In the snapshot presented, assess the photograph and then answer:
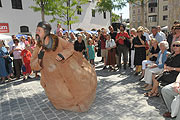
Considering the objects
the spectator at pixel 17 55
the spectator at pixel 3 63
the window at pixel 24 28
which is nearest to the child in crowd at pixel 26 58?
the spectator at pixel 17 55

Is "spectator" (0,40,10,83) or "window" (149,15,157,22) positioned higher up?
"window" (149,15,157,22)

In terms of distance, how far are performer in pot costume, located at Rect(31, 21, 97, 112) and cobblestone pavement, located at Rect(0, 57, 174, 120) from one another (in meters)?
0.38

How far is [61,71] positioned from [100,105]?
57.8 inches

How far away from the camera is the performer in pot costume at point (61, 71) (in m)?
2.99

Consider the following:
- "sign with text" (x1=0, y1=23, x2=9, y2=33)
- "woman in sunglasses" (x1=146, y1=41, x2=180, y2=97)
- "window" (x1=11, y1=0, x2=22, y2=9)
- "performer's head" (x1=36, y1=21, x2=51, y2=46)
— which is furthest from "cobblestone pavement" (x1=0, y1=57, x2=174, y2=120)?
"window" (x1=11, y1=0, x2=22, y2=9)

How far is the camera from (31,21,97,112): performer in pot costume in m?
2.99

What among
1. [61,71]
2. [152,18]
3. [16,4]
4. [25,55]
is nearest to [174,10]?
[25,55]

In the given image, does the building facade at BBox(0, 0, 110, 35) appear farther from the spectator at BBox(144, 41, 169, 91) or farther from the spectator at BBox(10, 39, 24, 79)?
the spectator at BBox(144, 41, 169, 91)

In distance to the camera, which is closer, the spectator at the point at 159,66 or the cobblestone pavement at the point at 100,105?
the cobblestone pavement at the point at 100,105

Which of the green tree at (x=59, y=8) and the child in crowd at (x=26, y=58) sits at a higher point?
the green tree at (x=59, y=8)

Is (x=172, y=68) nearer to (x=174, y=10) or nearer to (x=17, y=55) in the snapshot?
(x=17, y=55)

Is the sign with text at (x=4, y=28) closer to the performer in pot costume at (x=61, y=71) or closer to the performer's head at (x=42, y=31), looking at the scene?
Result: the performer in pot costume at (x=61, y=71)

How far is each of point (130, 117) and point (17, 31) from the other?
1755cm

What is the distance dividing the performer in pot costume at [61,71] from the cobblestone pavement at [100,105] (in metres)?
0.38
